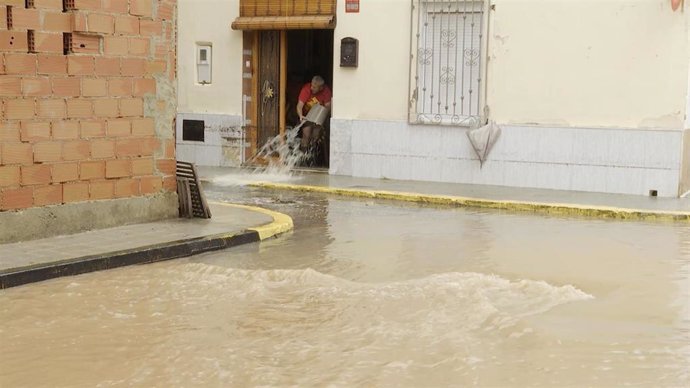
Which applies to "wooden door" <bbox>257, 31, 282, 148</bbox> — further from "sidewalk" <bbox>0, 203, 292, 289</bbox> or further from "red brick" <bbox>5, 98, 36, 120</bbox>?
"red brick" <bbox>5, 98, 36, 120</bbox>

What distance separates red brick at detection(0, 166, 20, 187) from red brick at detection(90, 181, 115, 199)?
Result: 0.94 metres

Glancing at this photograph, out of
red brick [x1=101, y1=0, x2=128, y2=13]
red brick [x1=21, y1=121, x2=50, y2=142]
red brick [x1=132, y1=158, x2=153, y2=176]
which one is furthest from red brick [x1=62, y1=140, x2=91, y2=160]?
red brick [x1=101, y1=0, x2=128, y2=13]

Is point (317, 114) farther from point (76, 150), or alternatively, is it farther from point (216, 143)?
point (76, 150)

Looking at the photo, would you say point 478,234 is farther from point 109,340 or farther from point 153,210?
point 109,340

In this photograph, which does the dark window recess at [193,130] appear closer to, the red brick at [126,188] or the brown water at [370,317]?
the red brick at [126,188]

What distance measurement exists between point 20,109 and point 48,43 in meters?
0.68

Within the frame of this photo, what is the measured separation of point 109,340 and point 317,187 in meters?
8.89

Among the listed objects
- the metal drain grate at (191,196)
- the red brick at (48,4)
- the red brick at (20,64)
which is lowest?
the metal drain grate at (191,196)

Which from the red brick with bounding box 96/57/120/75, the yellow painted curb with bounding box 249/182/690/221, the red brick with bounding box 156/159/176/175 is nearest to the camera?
the red brick with bounding box 96/57/120/75

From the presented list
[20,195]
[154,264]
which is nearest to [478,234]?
[154,264]

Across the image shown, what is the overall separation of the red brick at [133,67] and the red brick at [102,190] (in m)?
1.10

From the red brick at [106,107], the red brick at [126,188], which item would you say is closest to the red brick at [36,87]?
the red brick at [106,107]

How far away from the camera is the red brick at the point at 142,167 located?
1102 centimetres

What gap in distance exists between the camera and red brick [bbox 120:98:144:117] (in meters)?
10.9
